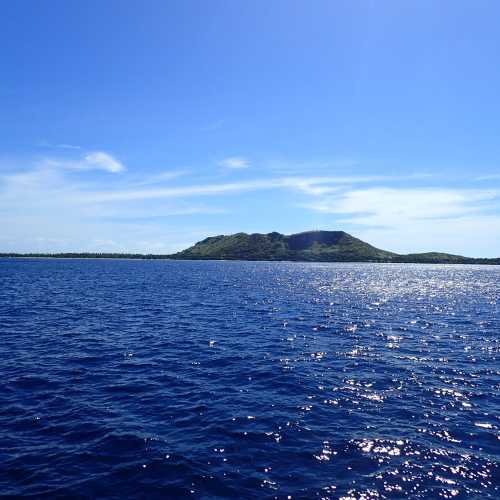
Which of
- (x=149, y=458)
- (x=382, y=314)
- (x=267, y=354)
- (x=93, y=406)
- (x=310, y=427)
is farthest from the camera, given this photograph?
(x=382, y=314)

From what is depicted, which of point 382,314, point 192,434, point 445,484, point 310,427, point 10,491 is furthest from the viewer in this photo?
point 382,314

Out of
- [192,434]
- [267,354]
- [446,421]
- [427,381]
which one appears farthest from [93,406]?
[427,381]

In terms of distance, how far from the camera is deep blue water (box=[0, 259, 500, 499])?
1705cm

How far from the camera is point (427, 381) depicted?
3119cm

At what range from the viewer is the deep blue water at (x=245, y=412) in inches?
671

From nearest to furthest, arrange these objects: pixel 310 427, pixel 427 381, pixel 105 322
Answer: pixel 310 427, pixel 427 381, pixel 105 322

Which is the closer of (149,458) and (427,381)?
(149,458)

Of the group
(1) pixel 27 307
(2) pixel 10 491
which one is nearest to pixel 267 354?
(2) pixel 10 491

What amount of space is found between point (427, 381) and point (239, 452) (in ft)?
62.9

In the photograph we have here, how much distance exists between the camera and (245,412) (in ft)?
79.8

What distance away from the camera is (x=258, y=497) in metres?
15.8

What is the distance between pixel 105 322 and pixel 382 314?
47.1 m

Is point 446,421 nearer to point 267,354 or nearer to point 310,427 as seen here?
point 310,427

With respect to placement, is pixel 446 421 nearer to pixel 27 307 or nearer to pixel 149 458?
pixel 149 458
